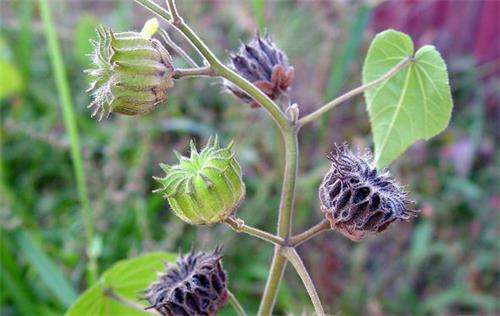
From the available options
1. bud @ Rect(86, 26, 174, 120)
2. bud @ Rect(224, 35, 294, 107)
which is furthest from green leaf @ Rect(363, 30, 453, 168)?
bud @ Rect(86, 26, 174, 120)

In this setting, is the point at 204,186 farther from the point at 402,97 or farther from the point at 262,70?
the point at 402,97

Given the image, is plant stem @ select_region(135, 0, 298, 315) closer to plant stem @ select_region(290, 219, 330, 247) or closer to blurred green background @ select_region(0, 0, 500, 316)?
plant stem @ select_region(290, 219, 330, 247)

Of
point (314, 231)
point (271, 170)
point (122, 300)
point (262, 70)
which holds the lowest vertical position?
point (122, 300)

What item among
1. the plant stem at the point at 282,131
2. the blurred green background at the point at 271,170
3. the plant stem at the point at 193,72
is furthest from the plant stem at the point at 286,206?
the blurred green background at the point at 271,170

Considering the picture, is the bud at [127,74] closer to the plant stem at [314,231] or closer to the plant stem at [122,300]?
the plant stem at [314,231]

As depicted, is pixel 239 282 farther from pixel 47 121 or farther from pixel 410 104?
pixel 410 104

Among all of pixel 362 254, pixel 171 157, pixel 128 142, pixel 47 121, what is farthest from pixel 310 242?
pixel 47 121

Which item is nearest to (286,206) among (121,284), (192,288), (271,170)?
(192,288)
